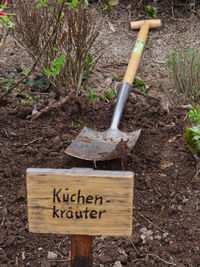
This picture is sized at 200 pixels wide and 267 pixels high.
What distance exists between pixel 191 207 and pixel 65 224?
1040 millimetres

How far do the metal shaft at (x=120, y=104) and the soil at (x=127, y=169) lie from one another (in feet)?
0.22

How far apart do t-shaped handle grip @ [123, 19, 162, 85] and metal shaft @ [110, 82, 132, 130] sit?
3.3 inches

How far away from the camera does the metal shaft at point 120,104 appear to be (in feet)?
11.8

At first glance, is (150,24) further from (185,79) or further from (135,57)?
(185,79)

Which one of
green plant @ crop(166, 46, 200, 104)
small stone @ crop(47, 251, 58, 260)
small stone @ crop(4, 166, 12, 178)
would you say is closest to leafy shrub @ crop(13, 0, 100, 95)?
green plant @ crop(166, 46, 200, 104)

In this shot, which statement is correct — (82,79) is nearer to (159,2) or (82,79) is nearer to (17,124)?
(17,124)

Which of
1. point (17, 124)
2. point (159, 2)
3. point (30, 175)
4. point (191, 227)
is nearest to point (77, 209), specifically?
point (30, 175)

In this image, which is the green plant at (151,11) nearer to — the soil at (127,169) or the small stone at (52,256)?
the soil at (127,169)

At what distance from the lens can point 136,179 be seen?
3.15 meters

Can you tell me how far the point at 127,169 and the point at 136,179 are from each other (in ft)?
0.35

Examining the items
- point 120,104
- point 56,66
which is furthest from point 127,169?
point 56,66

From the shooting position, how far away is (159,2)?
518 centimetres

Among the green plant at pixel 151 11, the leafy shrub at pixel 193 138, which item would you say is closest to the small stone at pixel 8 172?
the leafy shrub at pixel 193 138

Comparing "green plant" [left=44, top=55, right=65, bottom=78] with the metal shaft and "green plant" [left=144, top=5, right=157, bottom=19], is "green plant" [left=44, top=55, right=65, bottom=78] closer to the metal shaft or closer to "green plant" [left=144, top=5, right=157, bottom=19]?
the metal shaft
